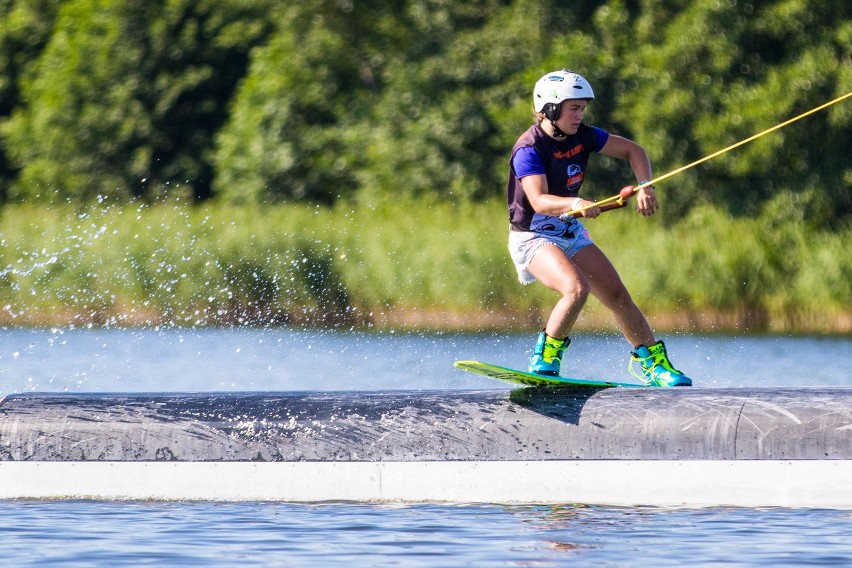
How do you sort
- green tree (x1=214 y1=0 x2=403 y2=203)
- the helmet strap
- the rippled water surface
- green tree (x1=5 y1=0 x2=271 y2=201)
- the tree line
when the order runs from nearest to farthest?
the rippled water surface, the helmet strap, the tree line, green tree (x1=214 y1=0 x2=403 y2=203), green tree (x1=5 y1=0 x2=271 y2=201)

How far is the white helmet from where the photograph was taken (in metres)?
8.75

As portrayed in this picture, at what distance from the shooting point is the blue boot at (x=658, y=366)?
922 centimetres

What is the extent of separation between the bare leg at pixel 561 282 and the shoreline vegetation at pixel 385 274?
1509cm

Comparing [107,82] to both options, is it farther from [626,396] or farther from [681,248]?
[626,396]

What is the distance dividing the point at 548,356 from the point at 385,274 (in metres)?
16.9

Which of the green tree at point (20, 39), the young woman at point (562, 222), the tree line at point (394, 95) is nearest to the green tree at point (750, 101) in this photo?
the tree line at point (394, 95)

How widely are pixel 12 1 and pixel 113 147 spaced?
8845 mm

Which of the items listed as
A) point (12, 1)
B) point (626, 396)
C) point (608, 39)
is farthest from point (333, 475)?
point (12, 1)

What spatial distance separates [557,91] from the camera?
875 cm

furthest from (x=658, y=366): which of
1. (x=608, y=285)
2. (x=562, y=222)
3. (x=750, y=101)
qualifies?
(x=750, y=101)

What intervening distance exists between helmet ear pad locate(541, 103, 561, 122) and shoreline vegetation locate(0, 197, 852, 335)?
49.9ft

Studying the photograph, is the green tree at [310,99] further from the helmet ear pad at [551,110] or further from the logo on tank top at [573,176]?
the helmet ear pad at [551,110]

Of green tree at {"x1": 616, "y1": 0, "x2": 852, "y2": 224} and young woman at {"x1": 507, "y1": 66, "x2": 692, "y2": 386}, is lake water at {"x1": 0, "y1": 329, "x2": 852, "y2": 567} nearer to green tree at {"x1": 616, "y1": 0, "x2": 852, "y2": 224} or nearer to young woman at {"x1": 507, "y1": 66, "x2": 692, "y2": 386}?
young woman at {"x1": 507, "y1": 66, "x2": 692, "y2": 386}

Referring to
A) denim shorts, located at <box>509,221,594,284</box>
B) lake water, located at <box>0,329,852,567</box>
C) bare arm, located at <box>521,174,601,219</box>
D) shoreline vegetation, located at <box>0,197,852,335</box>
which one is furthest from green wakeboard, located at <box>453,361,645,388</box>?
shoreline vegetation, located at <box>0,197,852,335</box>
